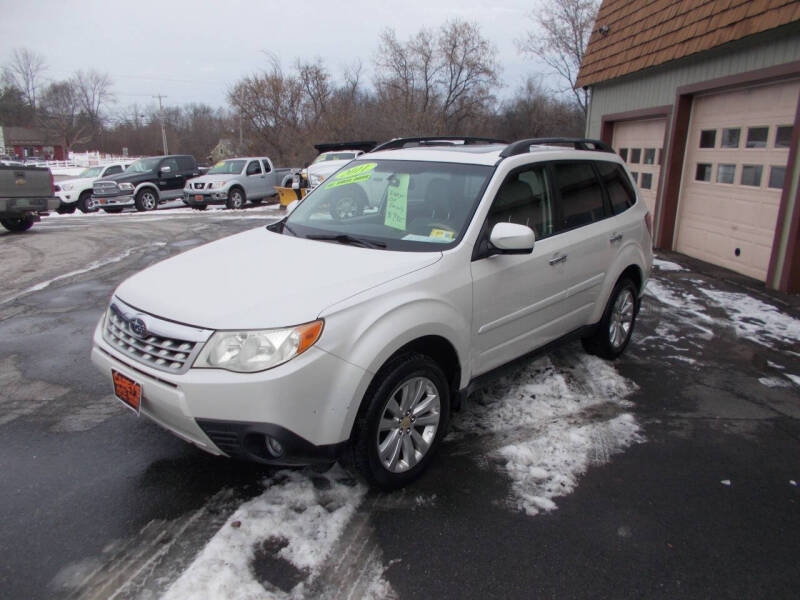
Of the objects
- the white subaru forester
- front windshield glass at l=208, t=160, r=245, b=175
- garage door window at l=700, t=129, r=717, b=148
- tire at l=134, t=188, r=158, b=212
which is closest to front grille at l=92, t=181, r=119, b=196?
tire at l=134, t=188, r=158, b=212

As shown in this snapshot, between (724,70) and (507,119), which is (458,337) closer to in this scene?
(724,70)

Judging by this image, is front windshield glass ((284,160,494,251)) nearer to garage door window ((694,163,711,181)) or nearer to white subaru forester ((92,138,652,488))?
white subaru forester ((92,138,652,488))

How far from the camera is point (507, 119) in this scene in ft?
161

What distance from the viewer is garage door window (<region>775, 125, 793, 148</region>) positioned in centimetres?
766

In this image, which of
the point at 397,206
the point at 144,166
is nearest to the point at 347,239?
the point at 397,206

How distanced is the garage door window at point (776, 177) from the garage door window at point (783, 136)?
31cm

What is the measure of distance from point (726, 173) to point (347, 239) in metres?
7.93

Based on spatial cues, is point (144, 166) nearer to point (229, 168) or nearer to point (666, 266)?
point (229, 168)

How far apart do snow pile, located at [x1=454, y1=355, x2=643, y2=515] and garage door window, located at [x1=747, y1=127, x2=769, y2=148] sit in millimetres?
5358

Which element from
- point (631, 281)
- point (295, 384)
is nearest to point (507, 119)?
point (631, 281)

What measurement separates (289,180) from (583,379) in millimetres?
19144

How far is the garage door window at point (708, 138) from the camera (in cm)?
936

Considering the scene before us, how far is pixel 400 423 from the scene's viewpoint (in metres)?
3.07

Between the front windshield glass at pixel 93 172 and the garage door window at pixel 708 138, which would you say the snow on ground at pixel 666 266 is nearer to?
the garage door window at pixel 708 138
